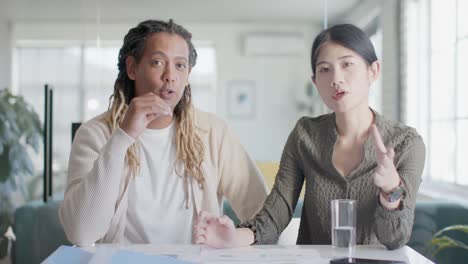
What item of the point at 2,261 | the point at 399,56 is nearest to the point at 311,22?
the point at 399,56

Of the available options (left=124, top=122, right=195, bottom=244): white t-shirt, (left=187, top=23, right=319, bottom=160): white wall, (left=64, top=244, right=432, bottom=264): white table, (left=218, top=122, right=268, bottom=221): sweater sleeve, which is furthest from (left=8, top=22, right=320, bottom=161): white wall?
(left=64, top=244, right=432, bottom=264): white table

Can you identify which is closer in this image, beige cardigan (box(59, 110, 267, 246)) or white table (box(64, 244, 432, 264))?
white table (box(64, 244, 432, 264))

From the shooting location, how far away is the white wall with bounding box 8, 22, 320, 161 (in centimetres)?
403

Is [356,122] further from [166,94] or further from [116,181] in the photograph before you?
[116,181]

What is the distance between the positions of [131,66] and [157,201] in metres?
0.41

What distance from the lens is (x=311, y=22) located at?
4.17 metres

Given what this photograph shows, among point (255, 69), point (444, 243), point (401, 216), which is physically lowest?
point (444, 243)

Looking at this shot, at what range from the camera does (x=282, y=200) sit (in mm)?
1597

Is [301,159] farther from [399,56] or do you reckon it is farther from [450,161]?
[399,56]

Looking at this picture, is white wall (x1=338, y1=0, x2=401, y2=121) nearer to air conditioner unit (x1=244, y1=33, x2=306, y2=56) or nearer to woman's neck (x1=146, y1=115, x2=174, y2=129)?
air conditioner unit (x1=244, y1=33, x2=306, y2=56)

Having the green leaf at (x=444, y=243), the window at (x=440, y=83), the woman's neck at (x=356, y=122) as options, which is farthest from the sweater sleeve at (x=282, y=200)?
the window at (x=440, y=83)

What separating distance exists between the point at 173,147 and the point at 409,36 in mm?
2947

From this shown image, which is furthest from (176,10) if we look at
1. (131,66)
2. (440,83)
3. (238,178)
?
(238,178)

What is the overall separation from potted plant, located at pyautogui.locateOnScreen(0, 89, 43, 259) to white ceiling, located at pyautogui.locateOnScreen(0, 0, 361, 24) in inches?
23.4
